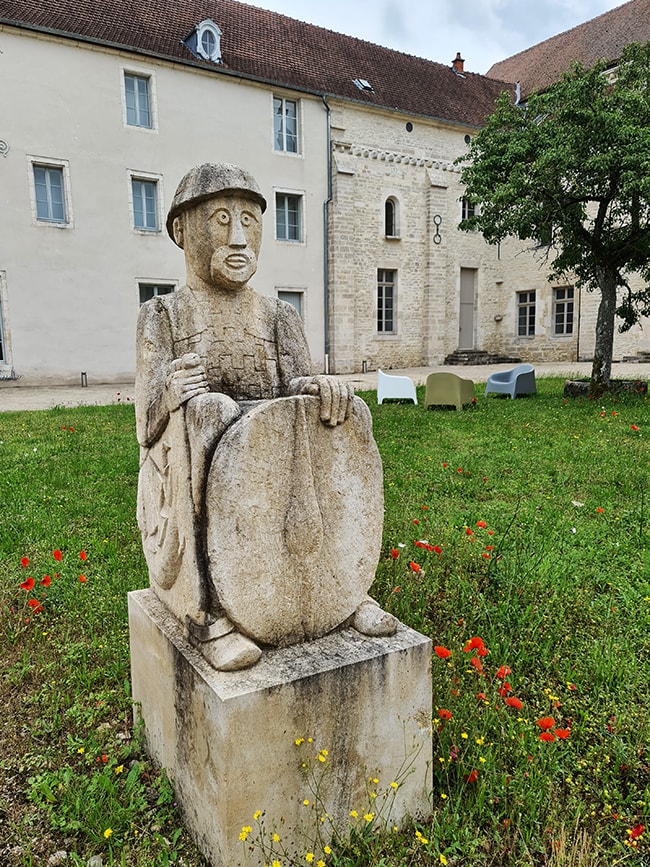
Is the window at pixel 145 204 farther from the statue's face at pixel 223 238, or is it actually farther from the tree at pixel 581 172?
the statue's face at pixel 223 238

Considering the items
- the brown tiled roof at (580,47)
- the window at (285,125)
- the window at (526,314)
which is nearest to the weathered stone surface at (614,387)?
the window at (285,125)

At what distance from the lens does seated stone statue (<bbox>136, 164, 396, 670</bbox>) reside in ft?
6.07

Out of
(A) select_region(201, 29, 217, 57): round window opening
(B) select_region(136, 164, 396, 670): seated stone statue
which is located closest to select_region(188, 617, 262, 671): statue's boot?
(B) select_region(136, 164, 396, 670): seated stone statue

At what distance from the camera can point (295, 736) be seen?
70.4 inches

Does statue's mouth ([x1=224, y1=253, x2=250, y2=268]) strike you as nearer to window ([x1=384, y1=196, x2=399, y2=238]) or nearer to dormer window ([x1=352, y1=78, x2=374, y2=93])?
window ([x1=384, y1=196, x2=399, y2=238])

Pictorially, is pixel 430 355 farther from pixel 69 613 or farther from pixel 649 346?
pixel 69 613

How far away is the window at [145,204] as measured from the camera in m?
16.5

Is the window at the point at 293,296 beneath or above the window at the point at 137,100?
beneath

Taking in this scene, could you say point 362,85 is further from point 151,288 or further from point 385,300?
point 151,288

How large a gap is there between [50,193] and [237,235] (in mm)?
15603

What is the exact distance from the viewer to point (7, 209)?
14.7m

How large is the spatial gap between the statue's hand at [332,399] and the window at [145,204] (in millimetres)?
16234

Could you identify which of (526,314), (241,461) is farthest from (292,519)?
(526,314)

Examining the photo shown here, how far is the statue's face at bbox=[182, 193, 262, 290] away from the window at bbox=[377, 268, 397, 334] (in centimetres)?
1933
